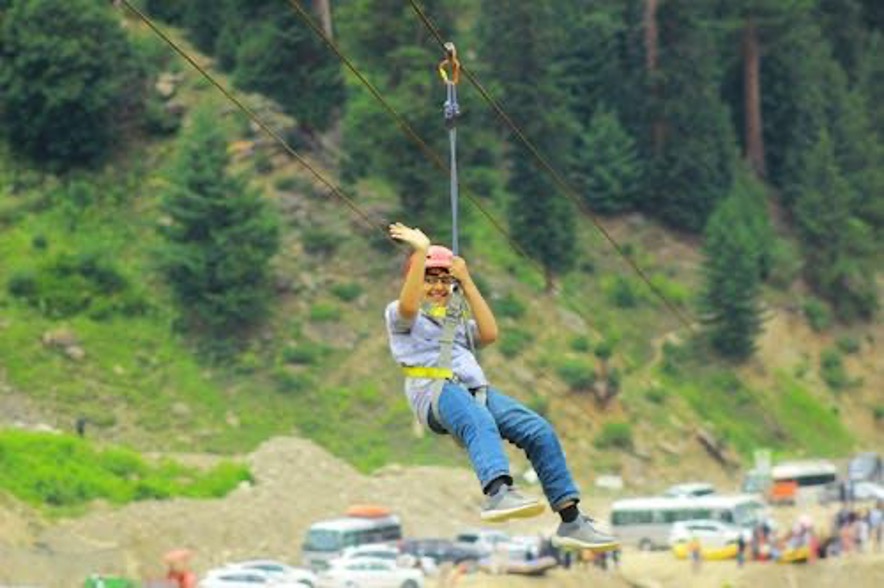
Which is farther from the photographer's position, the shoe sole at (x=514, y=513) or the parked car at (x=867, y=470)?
the parked car at (x=867, y=470)

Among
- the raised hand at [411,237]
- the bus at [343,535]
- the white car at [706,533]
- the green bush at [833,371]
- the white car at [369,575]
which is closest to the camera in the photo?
the raised hand at [411,237]

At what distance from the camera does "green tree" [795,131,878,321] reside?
98.8m

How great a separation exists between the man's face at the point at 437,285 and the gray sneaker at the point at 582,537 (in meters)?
1.79

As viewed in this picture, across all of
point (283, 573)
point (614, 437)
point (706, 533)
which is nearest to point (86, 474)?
point (283, 573)

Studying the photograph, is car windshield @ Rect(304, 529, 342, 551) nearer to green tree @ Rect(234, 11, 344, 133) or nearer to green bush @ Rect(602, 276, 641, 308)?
green tree @ Rect(234, 11, 344, 133)

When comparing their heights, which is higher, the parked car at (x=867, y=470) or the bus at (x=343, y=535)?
the parked car at (x=867, y=470)

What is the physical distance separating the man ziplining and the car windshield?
4972 cm

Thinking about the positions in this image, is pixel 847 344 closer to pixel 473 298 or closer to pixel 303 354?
pixel 303 354

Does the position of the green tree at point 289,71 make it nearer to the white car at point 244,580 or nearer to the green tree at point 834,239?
the green tree at point 834,239

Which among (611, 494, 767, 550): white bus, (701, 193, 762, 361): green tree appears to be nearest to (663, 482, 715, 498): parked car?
Answer: (611, 494, 767, 550): white bus

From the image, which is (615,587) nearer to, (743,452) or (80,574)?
(80,574)

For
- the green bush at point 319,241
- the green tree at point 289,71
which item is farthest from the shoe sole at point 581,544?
the green tree at point 289,71

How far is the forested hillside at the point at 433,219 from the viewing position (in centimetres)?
7769

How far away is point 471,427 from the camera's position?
48.7 ft
